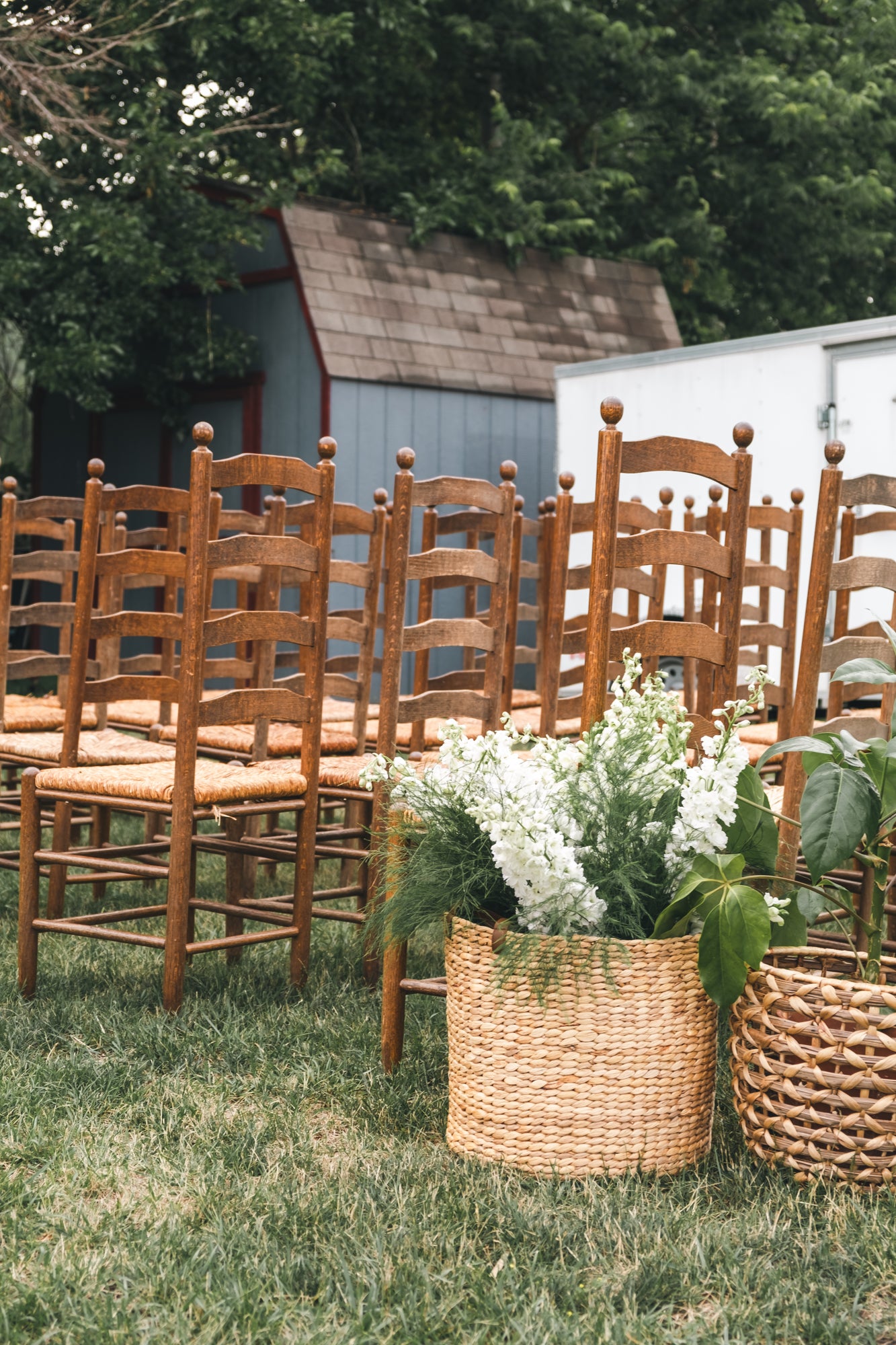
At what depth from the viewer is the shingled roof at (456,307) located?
9172 millimetres

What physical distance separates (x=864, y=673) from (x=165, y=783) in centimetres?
158

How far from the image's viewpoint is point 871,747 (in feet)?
7.54

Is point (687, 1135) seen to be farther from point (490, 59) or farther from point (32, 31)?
point (490, 59)

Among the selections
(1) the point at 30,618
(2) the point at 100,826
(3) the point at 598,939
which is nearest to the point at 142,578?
(1) the point at 30,618

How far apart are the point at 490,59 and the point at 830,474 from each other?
33.3 ft

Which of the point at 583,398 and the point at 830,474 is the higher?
the point at 583,398

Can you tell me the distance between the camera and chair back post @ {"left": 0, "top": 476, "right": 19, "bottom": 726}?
4418 millimetres

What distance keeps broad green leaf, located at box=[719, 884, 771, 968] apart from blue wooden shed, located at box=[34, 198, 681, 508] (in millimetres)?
7070

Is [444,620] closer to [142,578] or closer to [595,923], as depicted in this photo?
[595,923]

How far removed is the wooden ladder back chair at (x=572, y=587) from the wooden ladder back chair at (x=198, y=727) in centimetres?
63

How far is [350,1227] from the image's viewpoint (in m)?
2.04

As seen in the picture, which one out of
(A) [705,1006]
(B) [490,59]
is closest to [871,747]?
(A) [705,1006]

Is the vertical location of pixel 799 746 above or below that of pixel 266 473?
below

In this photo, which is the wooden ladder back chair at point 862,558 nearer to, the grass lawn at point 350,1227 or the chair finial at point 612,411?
the chair finial at point 612,411
